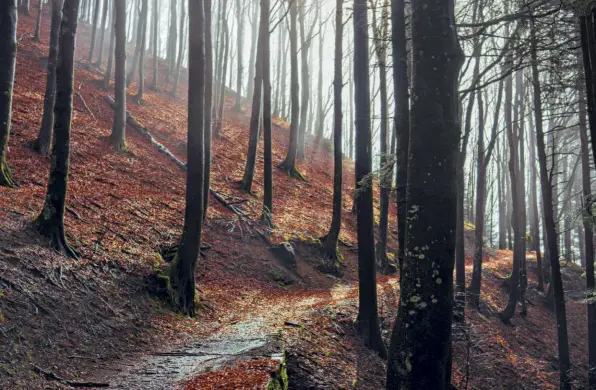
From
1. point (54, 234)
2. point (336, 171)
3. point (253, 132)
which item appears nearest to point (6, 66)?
point (54, 234)

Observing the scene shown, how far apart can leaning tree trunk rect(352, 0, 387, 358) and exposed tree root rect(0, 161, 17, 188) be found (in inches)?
276

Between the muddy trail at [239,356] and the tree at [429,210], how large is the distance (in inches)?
67.7

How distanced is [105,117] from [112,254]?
10727 millimetres

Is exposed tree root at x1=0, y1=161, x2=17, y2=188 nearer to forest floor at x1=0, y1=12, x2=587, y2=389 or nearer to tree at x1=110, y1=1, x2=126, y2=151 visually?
forest floor at x1=0, y1=12, x2=587, y2=389

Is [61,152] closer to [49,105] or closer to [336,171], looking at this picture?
[49,105]

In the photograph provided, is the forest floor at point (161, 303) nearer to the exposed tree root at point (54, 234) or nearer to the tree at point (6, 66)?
the exposed tree root at point (54, 234)

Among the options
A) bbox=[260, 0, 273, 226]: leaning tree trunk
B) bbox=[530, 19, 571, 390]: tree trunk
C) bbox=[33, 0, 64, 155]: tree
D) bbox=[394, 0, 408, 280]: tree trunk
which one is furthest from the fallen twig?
bbox=[530, 19, 571, 390]: tree trunk

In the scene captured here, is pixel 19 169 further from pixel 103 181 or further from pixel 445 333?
pixel 445 333

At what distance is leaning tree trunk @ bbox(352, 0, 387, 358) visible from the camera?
820 centimetres

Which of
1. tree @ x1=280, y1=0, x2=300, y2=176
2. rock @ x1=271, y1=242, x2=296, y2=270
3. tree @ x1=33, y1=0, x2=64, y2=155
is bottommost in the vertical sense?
rock @ x1=271, y1=242, x2=296, y2=270

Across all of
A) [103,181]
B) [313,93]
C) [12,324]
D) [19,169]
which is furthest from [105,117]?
[313,93]

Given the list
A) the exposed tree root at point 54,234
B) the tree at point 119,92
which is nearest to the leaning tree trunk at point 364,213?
the exposed tree root at point 54,234

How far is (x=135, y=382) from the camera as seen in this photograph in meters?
4.86

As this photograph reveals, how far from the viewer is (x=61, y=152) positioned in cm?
744
